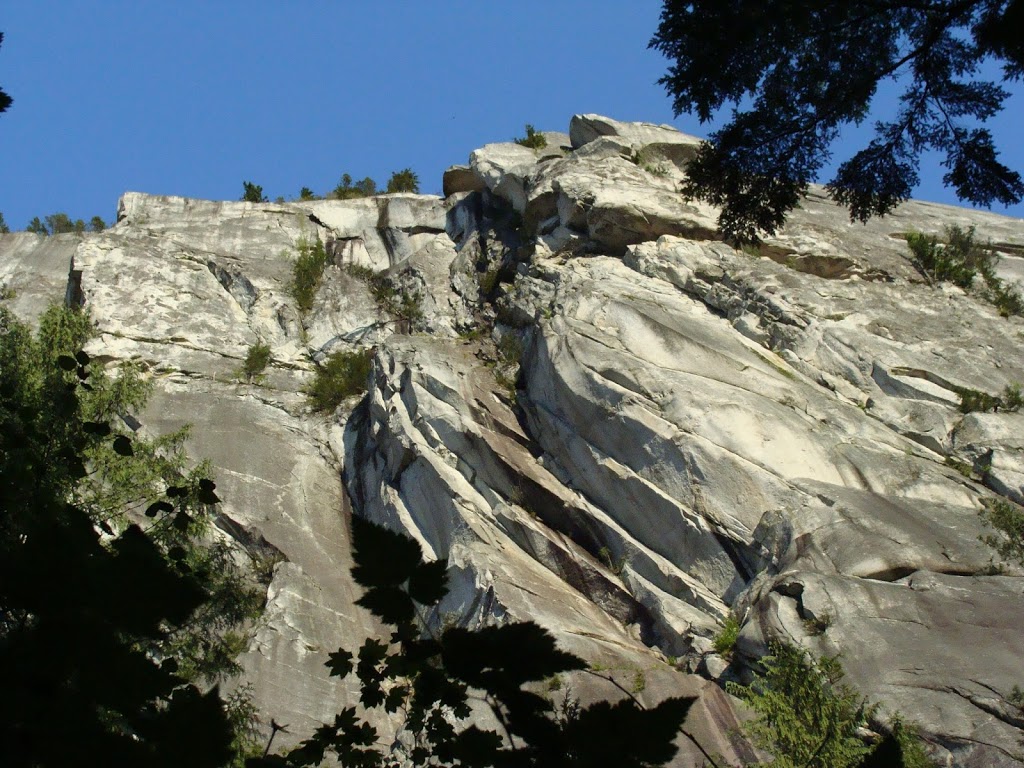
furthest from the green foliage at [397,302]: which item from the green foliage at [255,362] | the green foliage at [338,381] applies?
the green foliage at [255,362]

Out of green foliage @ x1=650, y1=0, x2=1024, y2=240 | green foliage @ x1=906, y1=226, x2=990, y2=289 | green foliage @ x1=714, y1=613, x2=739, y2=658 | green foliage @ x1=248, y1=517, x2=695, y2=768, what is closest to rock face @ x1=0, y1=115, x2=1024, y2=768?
green foliage @ x1=714, y1=613, x2=739, y2=658

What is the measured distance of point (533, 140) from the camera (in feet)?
105

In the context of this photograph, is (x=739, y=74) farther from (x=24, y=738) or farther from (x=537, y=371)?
(x=537, y=371)

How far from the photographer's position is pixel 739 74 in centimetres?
1027

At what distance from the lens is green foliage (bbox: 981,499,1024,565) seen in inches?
636

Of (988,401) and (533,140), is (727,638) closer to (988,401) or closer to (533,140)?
(988,401)

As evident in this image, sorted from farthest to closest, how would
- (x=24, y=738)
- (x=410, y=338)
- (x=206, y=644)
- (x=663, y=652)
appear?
(x=410, y=338) < (x=663, y=652) < (x=206, y=644) < (x=24, y=738)

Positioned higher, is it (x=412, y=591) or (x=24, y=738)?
(x=412, y=591)

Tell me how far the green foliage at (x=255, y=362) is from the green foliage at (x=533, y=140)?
10.6 meters

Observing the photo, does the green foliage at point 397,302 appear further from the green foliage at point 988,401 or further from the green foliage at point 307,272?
the green foliage at point 988,401

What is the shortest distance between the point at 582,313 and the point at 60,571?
1813 cm

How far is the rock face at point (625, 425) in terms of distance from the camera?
610 inches

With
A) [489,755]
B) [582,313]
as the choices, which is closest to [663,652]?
[582,313]

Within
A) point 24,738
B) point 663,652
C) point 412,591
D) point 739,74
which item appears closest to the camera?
point 24,738
